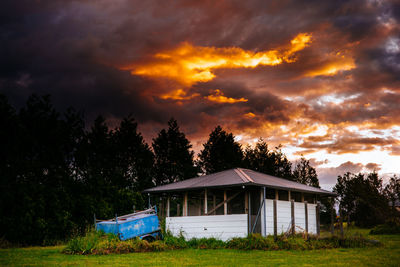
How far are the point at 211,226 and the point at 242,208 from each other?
3.41 m

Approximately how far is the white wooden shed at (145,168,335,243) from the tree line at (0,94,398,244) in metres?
7.00

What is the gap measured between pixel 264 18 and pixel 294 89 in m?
6.37

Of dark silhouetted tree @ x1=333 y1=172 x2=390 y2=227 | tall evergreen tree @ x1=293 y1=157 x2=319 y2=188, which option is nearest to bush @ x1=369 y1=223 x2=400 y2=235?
dark silhouetted tree @ x1=333 y1=172 x2=390 y2=227

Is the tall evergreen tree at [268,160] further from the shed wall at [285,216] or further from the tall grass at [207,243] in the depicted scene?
the tall grass at [207,243]

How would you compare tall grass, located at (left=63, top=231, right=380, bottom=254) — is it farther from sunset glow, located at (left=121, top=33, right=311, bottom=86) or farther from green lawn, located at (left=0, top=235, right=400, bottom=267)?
sunset glow, located at (left=121, top=33, right=311, bottom=86)

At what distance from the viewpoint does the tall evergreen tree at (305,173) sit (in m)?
59.8

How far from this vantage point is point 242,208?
24.0 m

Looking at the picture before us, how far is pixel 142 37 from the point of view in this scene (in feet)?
67.1

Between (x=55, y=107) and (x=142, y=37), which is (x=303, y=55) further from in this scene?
(x=55, y=107)

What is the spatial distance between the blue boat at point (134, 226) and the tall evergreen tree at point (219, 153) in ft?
107

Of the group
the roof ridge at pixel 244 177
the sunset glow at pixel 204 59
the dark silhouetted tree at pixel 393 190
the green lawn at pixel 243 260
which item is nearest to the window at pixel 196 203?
the roof ridge at pixel 244 177

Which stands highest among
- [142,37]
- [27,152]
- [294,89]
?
[142,37]

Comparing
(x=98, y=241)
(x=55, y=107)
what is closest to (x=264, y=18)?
(x=98, y=241)

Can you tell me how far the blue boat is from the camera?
57.4ft
